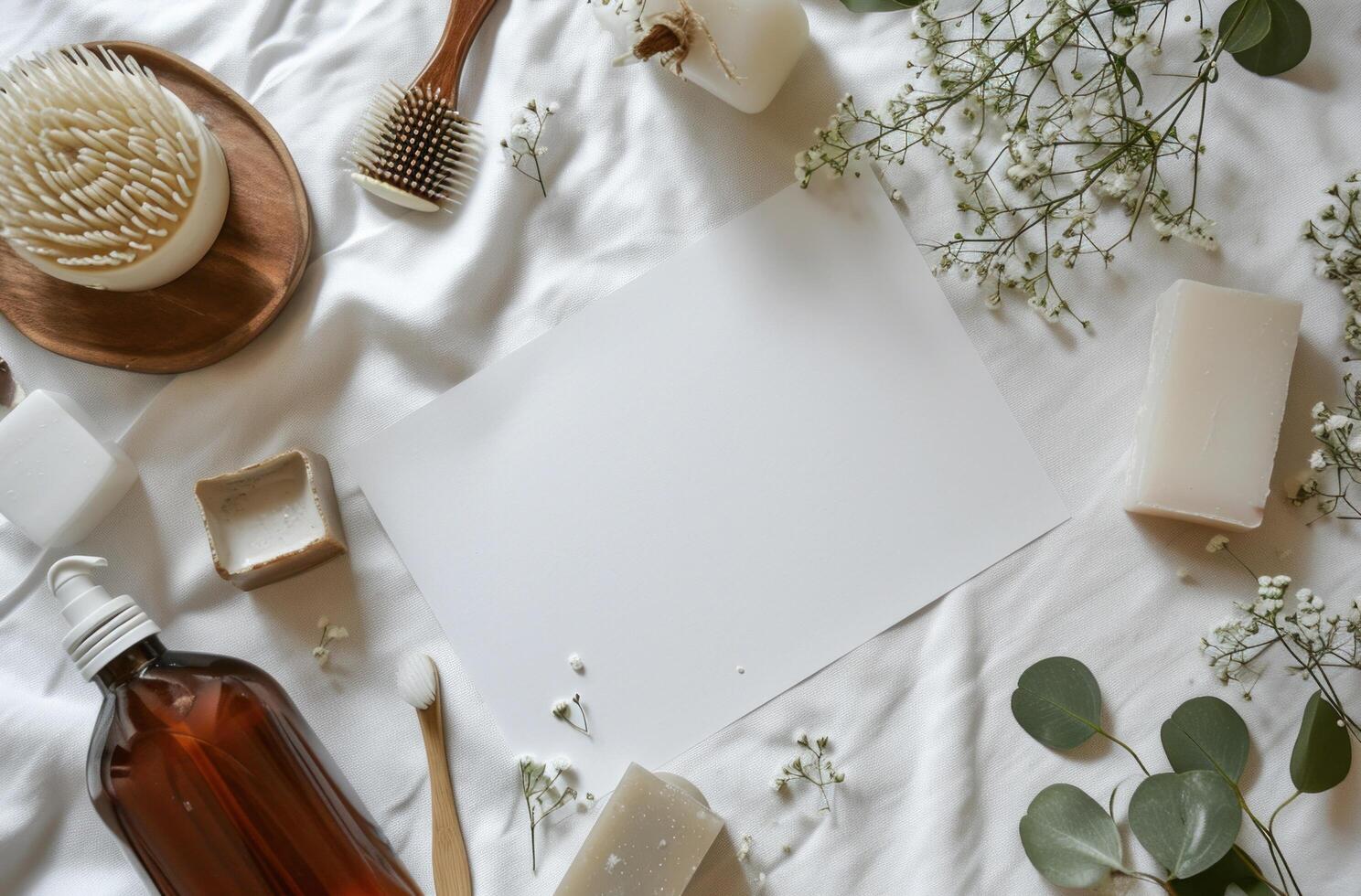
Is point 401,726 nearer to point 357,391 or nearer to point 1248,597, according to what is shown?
point 357,391

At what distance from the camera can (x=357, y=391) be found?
0.69 metres

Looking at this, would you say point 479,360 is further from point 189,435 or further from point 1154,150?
point 1154,150

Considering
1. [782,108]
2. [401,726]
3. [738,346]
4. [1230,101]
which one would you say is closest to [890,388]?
[738,346]

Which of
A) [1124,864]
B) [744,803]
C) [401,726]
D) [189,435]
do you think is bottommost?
[1124,864]

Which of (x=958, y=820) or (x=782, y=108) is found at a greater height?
(x=782, y=108)

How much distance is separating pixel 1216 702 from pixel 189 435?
0.77m

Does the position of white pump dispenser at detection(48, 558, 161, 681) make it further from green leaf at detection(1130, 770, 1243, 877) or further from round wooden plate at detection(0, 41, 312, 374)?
green leaf at detection(1130, 770, 1243, 877)

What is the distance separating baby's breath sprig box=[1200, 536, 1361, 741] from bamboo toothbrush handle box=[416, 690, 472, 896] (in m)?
0.55

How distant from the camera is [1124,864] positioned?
0.64 metres

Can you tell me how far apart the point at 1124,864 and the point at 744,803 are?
27cm

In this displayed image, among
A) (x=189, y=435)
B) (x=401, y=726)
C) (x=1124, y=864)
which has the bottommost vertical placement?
(x=1124, y=864)

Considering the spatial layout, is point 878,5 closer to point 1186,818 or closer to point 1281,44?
point 1281,44

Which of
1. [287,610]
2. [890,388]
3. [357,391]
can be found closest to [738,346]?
[890,388]

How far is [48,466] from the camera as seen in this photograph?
25.0 inches
